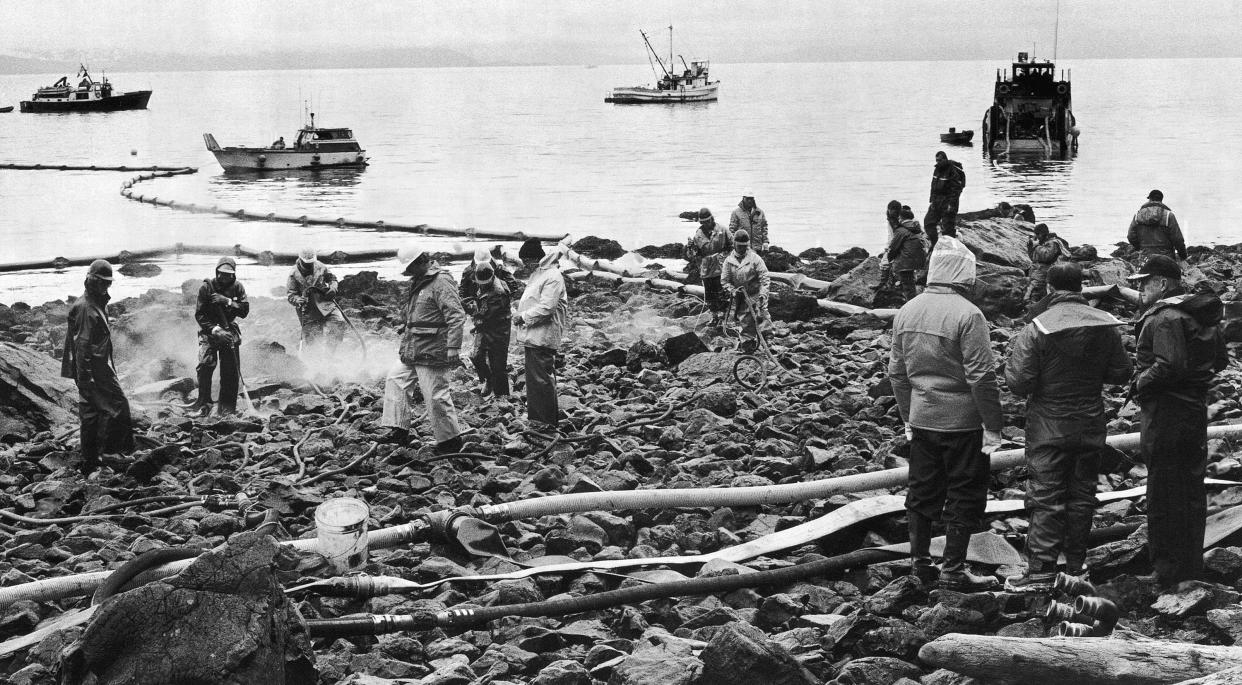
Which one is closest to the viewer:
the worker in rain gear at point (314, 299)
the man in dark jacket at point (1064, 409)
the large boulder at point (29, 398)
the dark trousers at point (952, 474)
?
the man in dark jacket at point (1064, 409)

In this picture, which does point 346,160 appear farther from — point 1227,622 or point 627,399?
point 1227,622

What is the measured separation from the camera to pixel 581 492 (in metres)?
8.60

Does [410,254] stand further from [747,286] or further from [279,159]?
[279,159]

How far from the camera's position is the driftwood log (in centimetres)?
473

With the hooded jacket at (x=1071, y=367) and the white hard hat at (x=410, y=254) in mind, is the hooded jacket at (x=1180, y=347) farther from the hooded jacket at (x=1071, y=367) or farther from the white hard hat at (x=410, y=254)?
the white hard hat at (x=410, y=254)

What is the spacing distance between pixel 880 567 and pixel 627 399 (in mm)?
5683

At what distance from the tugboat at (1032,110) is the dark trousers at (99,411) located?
58448mm

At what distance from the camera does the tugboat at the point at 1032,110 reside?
207 ft

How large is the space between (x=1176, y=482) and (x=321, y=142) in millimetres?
58472

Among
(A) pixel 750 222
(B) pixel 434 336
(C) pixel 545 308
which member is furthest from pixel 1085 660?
(A) pixel 750 222

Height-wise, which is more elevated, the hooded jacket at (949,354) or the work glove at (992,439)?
the hooded jacket at (949,354)

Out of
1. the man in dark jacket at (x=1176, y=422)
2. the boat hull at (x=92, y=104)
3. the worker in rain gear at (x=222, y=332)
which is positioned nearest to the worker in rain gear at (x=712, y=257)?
the worker in rain gear at (x=222, y=332)

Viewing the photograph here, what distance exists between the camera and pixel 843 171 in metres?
62.2

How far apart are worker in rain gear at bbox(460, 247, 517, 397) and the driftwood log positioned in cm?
783
